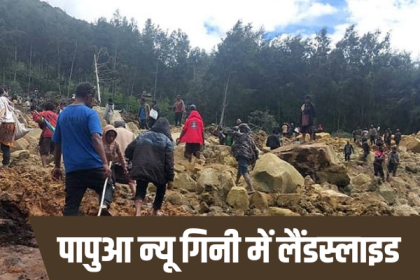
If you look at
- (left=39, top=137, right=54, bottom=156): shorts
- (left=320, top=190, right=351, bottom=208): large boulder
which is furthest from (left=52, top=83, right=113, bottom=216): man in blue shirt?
(left=320, top=190, right=351, bottom=208): large boulder

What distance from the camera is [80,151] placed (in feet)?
13.6

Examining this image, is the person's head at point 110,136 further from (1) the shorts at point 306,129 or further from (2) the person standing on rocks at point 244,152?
(1) the shorts at point 306,129

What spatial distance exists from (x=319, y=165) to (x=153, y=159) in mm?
6634

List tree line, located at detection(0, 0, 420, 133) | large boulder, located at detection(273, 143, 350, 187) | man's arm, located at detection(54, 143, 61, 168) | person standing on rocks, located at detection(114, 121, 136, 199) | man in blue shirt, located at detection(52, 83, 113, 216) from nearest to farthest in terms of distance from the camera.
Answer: man in blue shirt, located at detection(52, 83, 113, 216) < man's arm, located at detection(54, 143, 61, 168) < person standing on rocks, located at detection(114, 121, 136, 199) < large boulder, located at detection(273, 143, 350, 187) < tree line, located at detection(0, 0, 420, 133)

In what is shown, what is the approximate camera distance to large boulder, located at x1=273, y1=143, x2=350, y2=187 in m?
10.8

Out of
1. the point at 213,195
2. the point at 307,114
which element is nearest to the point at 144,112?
the point at 307,114

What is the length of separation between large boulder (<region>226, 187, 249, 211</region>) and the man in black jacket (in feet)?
6.46

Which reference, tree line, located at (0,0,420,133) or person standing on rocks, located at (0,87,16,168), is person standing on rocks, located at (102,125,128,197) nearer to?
person standing on rocks, located at (0,87,16,168)

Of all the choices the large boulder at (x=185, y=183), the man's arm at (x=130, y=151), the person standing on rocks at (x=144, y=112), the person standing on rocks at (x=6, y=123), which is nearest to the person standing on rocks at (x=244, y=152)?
the large boulder at (x=185, y=183)

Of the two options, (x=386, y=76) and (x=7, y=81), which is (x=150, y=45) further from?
(x=386, y=76)

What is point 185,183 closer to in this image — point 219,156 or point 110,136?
point 110,136

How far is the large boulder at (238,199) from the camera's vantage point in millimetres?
6965

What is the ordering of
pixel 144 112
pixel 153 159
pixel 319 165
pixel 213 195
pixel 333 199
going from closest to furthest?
pixel 153 159, pixel 213 195, pixel 333 199, pixel 319 165, pixel 144 112

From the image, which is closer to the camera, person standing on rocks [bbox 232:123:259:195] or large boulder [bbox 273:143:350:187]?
person standing on rocks [bbox 232:123:259:195]
